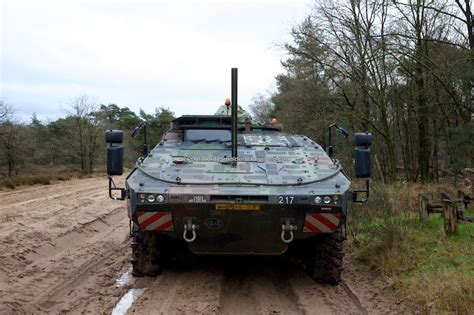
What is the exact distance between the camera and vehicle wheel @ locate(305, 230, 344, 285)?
6816mm

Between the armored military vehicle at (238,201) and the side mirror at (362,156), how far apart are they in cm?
1

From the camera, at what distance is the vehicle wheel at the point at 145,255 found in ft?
22.7

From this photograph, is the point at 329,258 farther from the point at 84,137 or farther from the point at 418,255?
the point at 84,137

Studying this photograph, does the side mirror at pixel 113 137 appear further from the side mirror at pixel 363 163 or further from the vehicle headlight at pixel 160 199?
the side mirror at pixel 363 163

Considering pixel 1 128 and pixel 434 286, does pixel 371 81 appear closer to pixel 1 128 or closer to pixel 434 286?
pixel 434 286

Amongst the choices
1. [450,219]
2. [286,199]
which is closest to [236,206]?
[286,199]

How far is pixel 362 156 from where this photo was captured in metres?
6.87

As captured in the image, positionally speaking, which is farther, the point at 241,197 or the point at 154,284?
the point at 154,284

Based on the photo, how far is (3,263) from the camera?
7586 millimetres

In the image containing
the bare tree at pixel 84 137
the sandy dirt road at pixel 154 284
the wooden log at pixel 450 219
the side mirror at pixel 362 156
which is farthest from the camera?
the bare tree at pixel 84 137

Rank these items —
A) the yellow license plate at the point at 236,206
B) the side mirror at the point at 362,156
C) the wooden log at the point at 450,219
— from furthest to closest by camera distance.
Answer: the wooden log at the point at 450,219 → the side mirror at the point at 362,156 → the yellow license plate at the point at 236,206

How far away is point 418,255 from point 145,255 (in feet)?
12.1

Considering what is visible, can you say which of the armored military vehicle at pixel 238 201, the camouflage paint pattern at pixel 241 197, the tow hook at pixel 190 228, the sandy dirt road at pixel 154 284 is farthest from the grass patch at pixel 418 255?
the tow hook at pixel 190 228

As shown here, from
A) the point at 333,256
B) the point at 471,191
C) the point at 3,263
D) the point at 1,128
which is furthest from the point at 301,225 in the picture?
the point at 1,128
